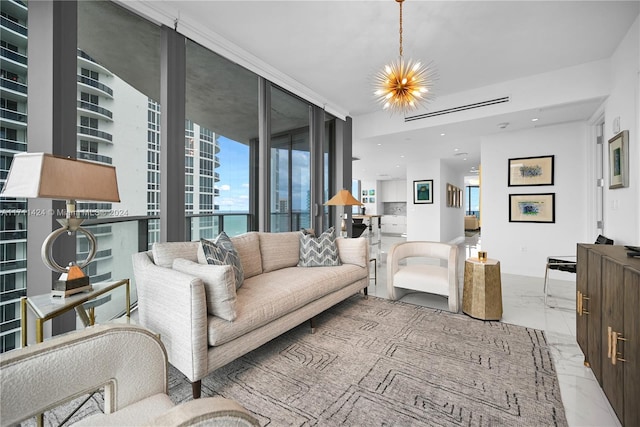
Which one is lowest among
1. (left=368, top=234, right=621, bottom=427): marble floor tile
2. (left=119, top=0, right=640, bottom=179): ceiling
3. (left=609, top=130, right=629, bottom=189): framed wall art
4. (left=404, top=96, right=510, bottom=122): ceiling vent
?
(left=368, top=234, right=621, bottom=427): marble floor tile

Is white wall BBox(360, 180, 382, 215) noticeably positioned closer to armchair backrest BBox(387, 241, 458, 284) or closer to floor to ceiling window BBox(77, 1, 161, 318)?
armchair backrest BBox(387, 241, 458, 284)

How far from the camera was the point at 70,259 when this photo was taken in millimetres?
2020

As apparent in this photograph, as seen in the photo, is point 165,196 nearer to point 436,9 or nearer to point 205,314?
point 205,314

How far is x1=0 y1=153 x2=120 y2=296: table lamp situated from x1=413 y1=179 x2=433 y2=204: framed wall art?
8049 mm

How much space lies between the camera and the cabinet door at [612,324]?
1.33 metres

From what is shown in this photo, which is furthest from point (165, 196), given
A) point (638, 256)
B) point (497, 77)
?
→ point (497, 77)

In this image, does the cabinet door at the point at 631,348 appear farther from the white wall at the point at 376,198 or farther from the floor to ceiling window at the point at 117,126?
the white wall at the point at 376,198

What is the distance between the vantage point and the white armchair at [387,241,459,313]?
2.94 meters

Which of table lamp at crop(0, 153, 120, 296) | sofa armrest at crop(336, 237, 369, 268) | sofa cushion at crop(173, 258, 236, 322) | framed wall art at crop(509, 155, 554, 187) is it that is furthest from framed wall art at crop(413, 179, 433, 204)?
table lamp at crop(0, 153, 120, 296)

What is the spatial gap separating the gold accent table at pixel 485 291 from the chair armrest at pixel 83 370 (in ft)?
9.15

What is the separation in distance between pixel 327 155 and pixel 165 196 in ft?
10.9

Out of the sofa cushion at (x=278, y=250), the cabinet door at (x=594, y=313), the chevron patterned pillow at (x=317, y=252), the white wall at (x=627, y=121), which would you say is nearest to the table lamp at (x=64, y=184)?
the sofa cushion at (x=278, y=250)

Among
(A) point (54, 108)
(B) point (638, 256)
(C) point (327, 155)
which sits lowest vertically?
(B) point (638, 256)

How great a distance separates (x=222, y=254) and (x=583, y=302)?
2.64m
